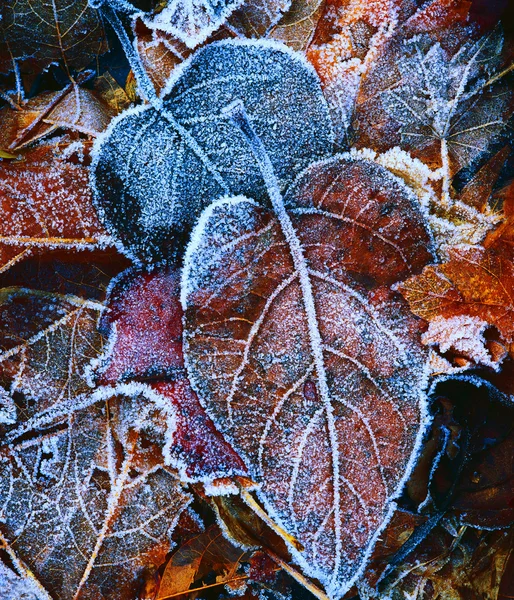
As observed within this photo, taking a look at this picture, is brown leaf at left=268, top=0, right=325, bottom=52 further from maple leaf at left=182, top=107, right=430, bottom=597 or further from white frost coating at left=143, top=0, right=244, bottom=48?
maple leaf at left=182, top=107, right=430, bottom=597

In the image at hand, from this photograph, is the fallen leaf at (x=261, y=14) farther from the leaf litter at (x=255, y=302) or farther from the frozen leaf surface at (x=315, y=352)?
the frozen leaf surface at (x=315, y=352)

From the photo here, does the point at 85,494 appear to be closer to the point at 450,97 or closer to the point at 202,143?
the point at 202,143

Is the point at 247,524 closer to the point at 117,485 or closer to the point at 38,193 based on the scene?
the point at 117,485

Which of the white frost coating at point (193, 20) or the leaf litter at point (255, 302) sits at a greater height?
the white frost coating at point (193, 20)

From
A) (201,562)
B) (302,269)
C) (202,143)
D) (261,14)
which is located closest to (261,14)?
(261,14)

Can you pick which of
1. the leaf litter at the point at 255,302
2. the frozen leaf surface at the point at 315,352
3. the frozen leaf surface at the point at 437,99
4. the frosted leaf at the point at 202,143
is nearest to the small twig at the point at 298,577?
the leaf litter at the point at 255,302

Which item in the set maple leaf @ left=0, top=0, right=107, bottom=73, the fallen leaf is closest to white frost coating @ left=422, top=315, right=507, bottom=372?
the fallen leaf
